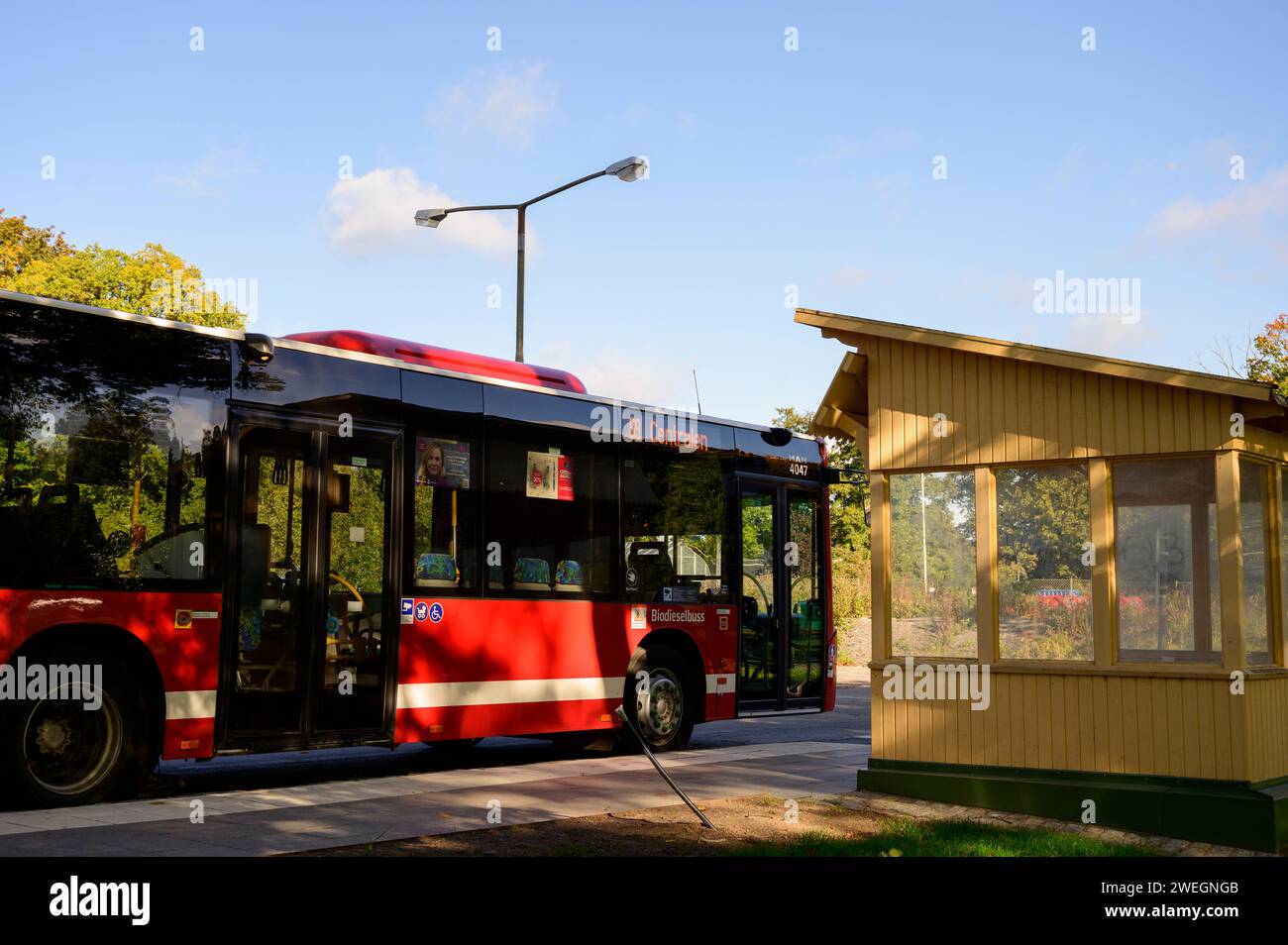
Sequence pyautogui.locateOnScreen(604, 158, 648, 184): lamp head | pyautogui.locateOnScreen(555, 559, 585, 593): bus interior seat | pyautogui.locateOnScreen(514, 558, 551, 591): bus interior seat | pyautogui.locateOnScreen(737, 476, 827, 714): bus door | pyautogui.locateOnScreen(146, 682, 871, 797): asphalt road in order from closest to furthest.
A: pyautogui.locateOnScreen(146, 682, 871, 797): asphalt road, pyautogui.locateOnScreen(514, 558, 551, 591): bus interior seat, pyautogui.locateOnScreen(555, 559, 585, 593): bus interior seat, pyautogui.locateOnScreen(737, 476, 827, 714): bus door, pyautogui.locateOnScreen(604, 158, 648, 184): lamp head

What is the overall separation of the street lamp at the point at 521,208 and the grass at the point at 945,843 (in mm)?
13181

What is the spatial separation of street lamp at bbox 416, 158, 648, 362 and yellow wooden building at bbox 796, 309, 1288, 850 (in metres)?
9.73

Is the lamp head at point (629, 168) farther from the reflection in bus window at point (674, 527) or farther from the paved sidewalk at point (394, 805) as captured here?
the paved sidewalk at point (394, 805)

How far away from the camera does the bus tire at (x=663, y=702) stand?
15.9 metres

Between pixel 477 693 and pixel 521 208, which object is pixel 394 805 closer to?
pixel 477 693

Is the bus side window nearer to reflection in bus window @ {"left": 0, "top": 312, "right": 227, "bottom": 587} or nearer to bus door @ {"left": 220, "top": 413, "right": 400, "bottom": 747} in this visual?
bus door @ {"left": 220, "top": 413, "right": 400, "bottom": 747}

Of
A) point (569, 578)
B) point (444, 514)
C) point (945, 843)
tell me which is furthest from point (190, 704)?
point (945, 843)

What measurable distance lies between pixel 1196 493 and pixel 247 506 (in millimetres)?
7682

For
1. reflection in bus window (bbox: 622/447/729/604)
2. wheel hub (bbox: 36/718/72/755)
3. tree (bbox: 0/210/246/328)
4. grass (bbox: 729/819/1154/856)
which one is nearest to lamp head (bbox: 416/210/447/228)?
reflection in bus window (bbox: 622/447/729/604)

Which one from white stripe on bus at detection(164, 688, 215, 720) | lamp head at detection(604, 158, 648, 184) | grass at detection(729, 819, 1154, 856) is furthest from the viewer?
lamp head at detection(604, 158, 648, 184)

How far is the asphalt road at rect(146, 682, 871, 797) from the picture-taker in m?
13.1

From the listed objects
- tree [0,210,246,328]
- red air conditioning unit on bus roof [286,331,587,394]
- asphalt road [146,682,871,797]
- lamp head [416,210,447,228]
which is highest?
tree [0,210,246,328]

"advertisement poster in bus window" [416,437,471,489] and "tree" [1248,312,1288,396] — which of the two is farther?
"tree" [1248,312,1288,396]

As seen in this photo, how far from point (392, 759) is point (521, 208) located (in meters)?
10.3
